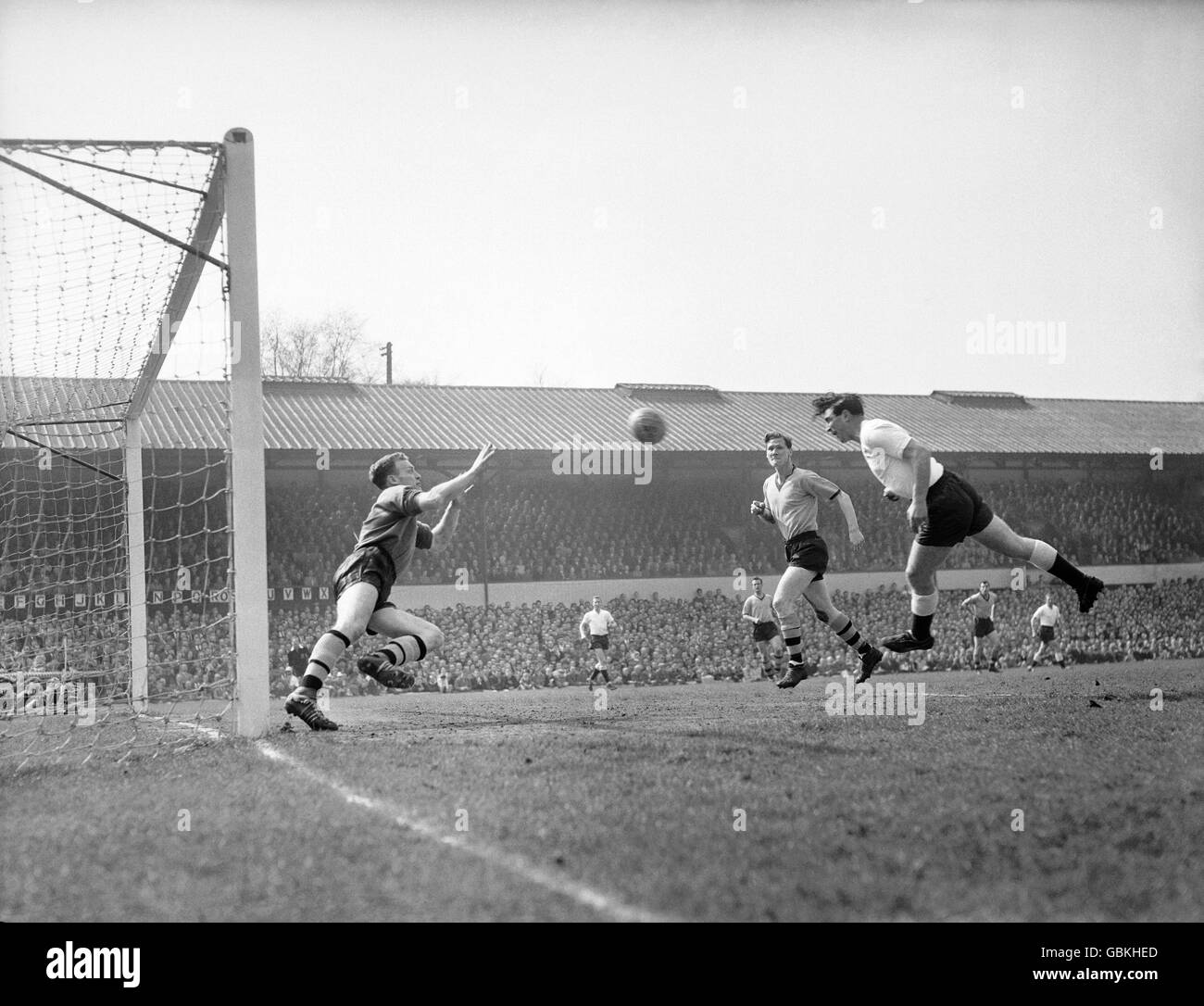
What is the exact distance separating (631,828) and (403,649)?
3825 mm

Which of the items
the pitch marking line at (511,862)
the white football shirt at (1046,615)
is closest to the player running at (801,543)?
the pitch marking line at (511,862)

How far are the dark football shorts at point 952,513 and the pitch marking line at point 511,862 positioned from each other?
201 inches

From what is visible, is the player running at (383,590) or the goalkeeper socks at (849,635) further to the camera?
the goalkeeper socks at (849,635)

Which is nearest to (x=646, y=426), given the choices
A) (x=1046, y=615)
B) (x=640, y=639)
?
(x=640, y=639)

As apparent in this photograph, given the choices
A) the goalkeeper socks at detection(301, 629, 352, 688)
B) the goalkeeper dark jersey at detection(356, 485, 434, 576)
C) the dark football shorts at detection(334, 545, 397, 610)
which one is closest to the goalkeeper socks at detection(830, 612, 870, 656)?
the goalkeeper dark jersey at detection(356, 485, 434, 576)

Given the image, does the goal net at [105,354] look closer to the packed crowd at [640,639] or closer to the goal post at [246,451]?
the goal post at [246,451]

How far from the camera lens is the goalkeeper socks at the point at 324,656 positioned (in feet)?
26.5

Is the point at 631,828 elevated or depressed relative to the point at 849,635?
Answer: depressed

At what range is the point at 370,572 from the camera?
28.1 ft

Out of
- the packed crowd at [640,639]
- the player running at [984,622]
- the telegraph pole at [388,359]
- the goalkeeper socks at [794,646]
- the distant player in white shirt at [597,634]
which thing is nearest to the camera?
the goalkeeper socks at [794,646]

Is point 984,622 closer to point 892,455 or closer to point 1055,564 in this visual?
point 1055,564
